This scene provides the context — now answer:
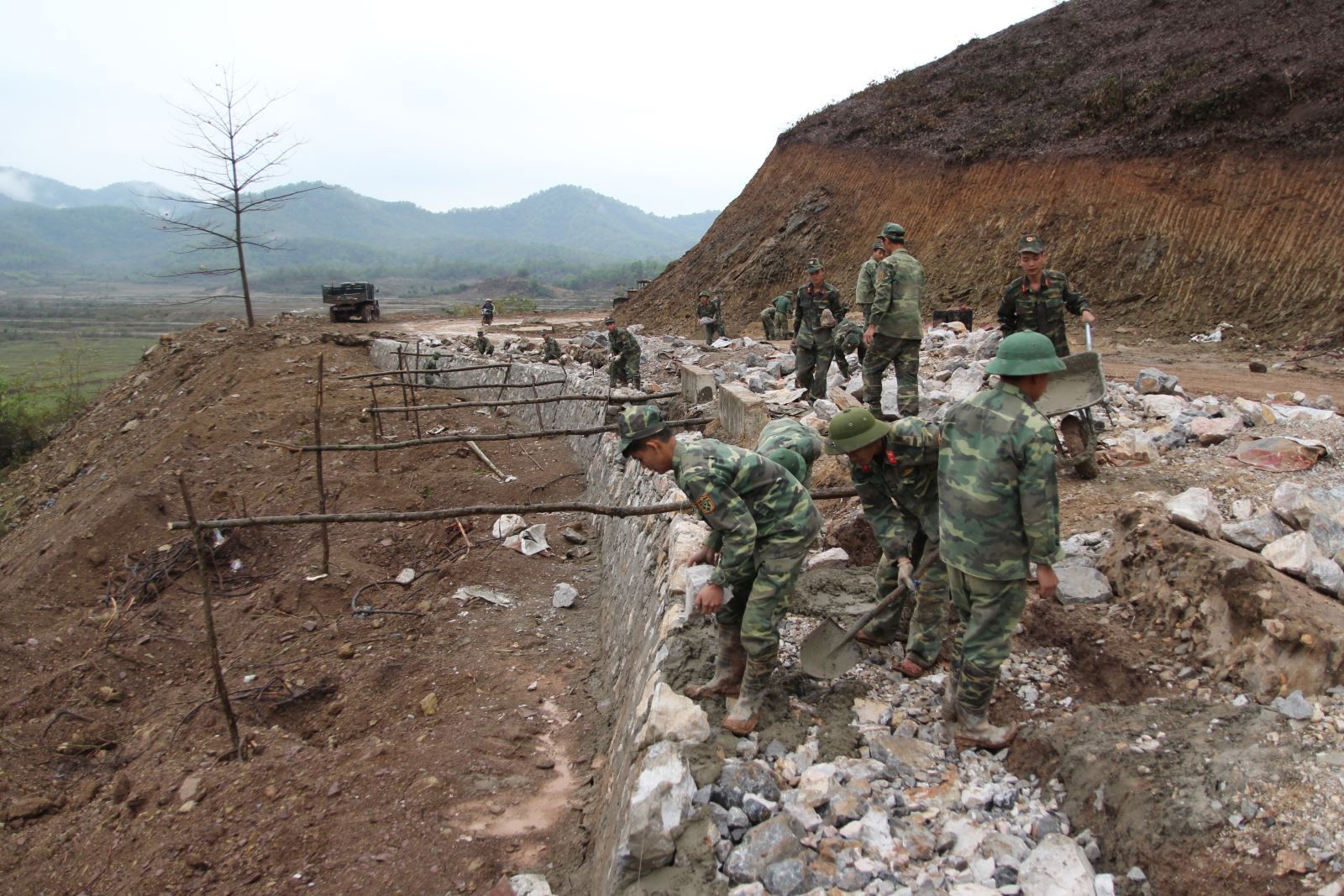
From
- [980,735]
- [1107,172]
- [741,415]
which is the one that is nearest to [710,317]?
[1107,172]

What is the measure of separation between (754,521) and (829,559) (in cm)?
152

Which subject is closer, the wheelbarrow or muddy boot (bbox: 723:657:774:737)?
muddy boot (bbox: 723:657:774:737)

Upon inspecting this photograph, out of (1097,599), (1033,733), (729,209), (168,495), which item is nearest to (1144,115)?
(729,209)

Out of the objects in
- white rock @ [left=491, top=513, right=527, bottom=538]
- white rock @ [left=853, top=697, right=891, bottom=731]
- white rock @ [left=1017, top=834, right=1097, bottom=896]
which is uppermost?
white rock @ [left=1017, top=834, right=1097, bottom=896]

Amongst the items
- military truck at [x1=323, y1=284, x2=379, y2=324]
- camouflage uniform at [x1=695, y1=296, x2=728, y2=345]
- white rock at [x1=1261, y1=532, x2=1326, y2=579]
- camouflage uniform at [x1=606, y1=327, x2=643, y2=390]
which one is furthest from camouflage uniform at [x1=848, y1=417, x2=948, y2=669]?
military truck at [x1=323, y1=284, x2=379, y2=324]

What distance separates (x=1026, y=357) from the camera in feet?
8.94

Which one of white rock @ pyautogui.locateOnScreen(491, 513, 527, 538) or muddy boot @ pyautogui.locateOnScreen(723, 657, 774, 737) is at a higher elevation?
muddy boot @ pyautogui.locateOnScreen(723, 657, 774, 737)

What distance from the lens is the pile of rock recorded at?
318cm

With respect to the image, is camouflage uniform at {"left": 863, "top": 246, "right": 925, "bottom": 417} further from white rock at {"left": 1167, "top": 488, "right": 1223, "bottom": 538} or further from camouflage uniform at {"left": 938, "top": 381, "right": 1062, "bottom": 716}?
camouflage uniform at {"left": 938, "top": 381, "right": 1062, "bottom": 716}

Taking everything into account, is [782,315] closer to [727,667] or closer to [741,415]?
[741,415]

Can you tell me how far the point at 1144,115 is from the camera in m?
13.8

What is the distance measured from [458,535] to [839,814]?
607 centimetres

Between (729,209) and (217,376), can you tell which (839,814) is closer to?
(217,376)

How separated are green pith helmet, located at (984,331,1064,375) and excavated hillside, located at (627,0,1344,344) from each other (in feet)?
34.3
